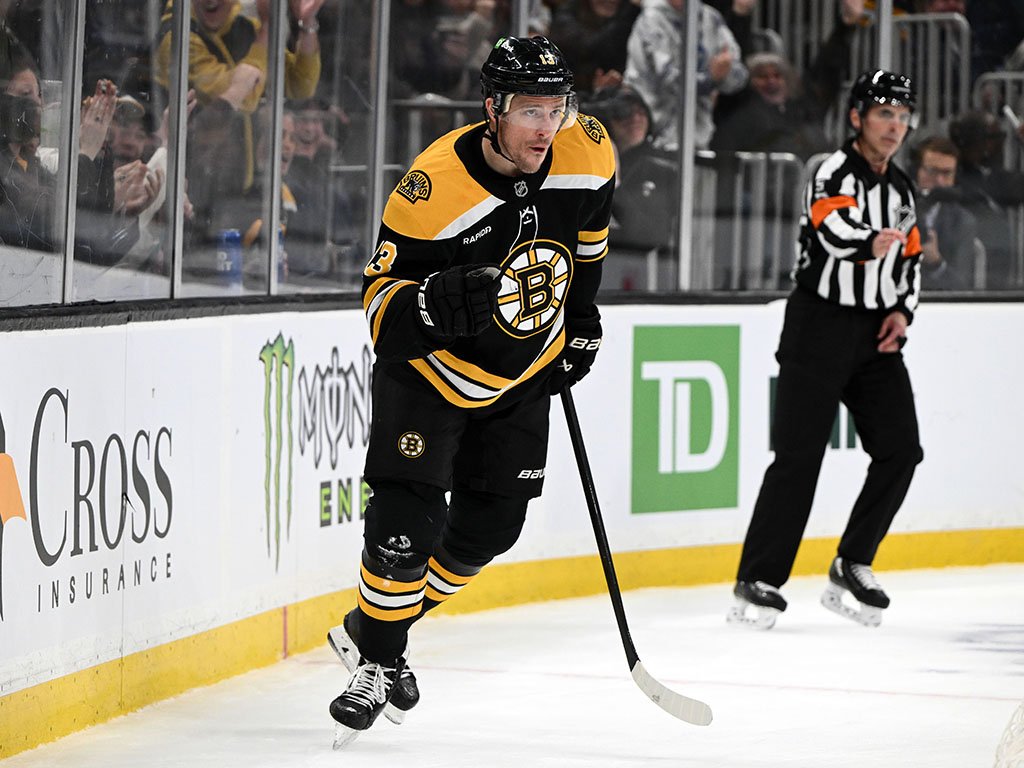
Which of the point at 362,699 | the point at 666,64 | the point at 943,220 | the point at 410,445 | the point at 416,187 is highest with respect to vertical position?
the point at 666,64

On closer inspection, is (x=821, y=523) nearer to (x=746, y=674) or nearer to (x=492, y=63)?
(x=746, y=674)

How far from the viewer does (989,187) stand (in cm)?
695

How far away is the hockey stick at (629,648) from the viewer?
3623 millimetres

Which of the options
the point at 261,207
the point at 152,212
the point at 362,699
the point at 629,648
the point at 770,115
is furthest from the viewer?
the point at 770,115

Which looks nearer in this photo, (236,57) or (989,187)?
(236,57)

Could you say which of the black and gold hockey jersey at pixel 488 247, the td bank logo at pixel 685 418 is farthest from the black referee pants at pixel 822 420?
the black and gold hockey jersey at pixel 488 247

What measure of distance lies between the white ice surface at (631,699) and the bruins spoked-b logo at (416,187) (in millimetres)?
1072

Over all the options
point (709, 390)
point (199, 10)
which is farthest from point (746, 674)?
point (199, 10)

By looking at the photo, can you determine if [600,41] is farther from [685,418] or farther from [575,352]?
[575,352]

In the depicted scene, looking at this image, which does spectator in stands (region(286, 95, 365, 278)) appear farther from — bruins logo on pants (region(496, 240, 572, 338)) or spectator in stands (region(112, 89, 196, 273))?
bruins logo on pants (region(496, 240, 572, 338))

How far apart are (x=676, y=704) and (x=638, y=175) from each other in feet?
10.0

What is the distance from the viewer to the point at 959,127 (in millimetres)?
6945

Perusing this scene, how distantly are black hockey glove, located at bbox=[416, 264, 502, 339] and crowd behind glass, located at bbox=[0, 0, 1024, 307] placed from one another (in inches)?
39.0

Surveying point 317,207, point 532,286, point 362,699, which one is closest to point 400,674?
point 362,699
